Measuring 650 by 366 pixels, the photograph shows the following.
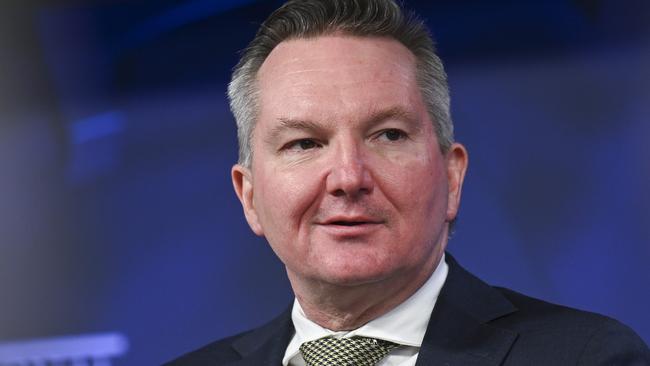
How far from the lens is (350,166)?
2.48m

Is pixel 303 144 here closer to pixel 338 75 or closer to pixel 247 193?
pixel 338 75

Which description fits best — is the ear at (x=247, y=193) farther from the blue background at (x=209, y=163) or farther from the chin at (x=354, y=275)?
the blue background at (x=209, y=163)

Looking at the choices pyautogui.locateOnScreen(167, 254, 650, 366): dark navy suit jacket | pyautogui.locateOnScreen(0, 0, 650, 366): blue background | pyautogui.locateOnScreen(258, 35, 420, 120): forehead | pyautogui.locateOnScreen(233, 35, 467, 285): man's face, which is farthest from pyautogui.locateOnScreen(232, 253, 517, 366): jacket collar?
pyautogui.locateOnScreen(0, 0, 650, 366): blue background

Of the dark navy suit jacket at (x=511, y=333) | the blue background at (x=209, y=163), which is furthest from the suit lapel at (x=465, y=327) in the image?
the blue background at (x=209, y=163)

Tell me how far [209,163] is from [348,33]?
1.30m

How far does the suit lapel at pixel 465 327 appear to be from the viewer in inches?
101

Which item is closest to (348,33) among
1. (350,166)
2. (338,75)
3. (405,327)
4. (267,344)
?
(338,75)

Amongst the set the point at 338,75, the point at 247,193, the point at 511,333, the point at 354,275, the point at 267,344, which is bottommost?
the point at 267,344

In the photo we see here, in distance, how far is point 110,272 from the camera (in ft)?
12.7

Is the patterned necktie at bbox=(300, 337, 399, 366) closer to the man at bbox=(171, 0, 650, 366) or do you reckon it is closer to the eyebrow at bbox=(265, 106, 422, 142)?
the man at bbox=(171, 0, 650, 366)

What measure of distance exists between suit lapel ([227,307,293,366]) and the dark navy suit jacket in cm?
3

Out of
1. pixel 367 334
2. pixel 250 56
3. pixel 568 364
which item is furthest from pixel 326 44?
pixel 568 364

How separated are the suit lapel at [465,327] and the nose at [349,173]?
410 millimetres

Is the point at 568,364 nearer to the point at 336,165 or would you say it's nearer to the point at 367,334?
the point at 367,334
